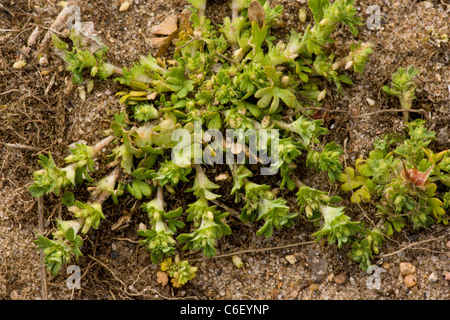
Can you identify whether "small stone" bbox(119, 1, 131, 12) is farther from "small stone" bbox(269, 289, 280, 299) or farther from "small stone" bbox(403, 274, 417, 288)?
"small stone" bbox(403, 274, 417, 288)

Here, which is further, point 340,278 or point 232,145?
point 340,278

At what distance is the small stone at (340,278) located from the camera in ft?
12.2

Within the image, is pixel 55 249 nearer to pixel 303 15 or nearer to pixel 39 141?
pixel 39 141

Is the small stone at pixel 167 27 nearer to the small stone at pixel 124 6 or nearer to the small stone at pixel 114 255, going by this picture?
the small stone at pixel 124 6

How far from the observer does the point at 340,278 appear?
3.71m

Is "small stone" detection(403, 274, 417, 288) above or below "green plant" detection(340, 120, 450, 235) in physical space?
below

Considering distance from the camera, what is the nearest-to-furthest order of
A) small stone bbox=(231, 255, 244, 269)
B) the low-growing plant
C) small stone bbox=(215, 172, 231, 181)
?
the low-growing plant < small stone bbox=(215, 172, 231, 181) < small stone bbox=(231, 255, 244, 269)

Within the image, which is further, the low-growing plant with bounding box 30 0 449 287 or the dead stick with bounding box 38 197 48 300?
the dead stick with bounding box 38 197 48 300

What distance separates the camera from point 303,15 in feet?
12.2

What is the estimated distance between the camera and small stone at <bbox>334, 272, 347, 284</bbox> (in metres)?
3.71

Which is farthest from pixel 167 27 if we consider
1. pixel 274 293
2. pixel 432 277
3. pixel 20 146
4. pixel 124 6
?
pixel 432 277

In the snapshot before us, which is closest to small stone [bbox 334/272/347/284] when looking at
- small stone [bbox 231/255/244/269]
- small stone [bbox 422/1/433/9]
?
small stone [bbox 231/255/244/269]

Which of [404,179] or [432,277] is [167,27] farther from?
[432,277]

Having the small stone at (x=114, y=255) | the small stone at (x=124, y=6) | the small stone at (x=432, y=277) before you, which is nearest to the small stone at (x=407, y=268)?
the small stone at (x=432, y=277)
